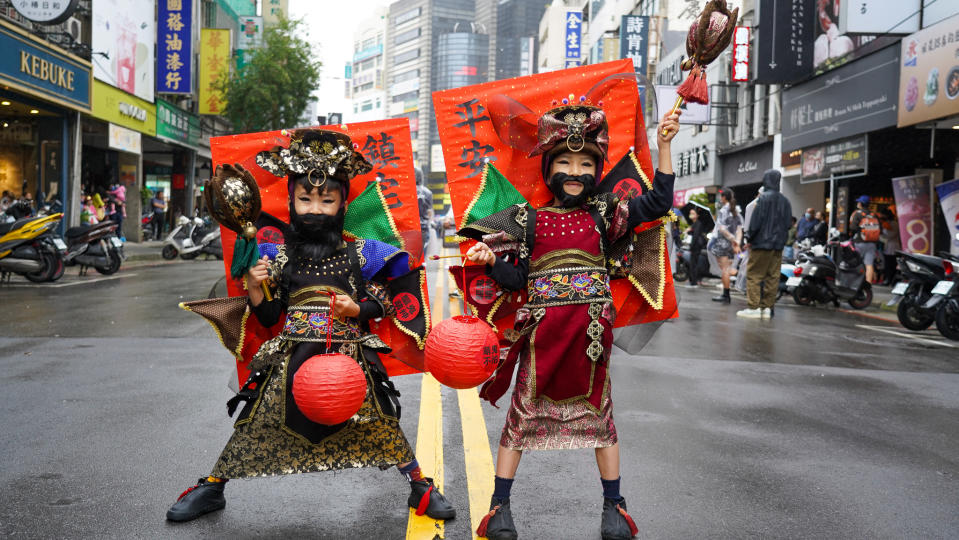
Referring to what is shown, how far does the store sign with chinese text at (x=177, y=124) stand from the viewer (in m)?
28.5

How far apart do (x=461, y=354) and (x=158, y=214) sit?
31.2 m

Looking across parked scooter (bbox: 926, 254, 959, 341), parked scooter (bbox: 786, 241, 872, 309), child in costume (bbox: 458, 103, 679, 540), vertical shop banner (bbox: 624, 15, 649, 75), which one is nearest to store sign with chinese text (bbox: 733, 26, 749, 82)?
parked scooter (bbox: 786, 241, 872, 309)

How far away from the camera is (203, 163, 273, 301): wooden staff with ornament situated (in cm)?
300

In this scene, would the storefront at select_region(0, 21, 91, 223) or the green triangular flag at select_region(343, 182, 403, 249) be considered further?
the storefront at select_region(0, 21, 91, 223)

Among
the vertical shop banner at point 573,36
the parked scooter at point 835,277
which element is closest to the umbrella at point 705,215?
the parked scooter at point 835,277

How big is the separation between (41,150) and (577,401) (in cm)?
2127

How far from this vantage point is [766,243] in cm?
1108

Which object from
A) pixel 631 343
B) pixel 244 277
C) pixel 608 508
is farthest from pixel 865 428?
pixel 244 277

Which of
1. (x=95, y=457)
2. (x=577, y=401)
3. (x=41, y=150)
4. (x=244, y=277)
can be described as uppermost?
(x=41, y=150)

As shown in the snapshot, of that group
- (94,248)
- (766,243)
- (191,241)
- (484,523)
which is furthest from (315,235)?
(191,241)

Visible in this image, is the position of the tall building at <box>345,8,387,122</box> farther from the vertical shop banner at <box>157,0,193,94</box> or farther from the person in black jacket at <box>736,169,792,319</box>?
the person in black jacket at <box>736,169,792,319</box>

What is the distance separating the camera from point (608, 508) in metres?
3.33

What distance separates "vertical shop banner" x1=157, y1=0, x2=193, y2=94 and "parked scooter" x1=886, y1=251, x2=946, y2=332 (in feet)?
77.7

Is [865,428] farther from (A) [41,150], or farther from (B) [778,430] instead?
(A) [41,150]
